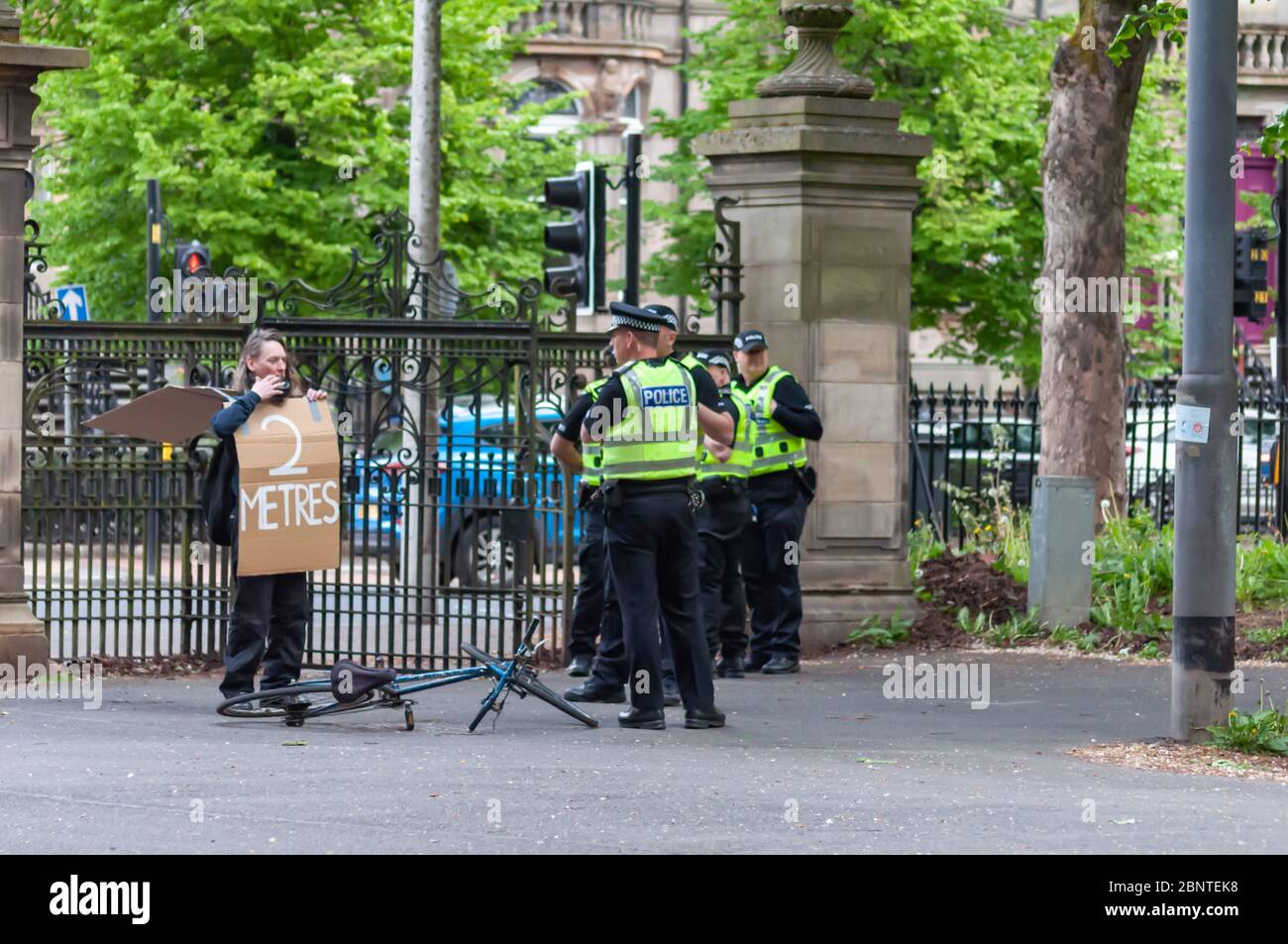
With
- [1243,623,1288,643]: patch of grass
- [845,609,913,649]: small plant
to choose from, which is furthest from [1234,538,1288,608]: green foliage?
[845,609,913,649]: small plant

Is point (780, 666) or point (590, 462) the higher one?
point (590, 462)

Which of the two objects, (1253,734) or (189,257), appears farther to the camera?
(189,257)

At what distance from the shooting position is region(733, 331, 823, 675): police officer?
13.6 meters

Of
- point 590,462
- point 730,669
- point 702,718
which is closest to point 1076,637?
point 730,669

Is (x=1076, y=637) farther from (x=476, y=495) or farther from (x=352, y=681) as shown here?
(x=352, y=681)

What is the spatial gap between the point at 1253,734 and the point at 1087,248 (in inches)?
322

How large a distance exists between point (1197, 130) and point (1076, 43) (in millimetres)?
7572

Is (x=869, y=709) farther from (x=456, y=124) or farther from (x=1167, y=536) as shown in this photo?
(x=456, y=124)

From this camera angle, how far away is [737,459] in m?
13.3

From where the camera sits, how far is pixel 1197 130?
34.1 ft

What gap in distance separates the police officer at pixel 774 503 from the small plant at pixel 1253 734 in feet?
12.3

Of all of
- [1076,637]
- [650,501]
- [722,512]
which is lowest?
[1076,637]
